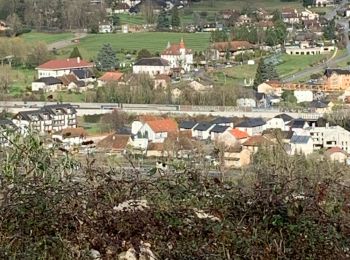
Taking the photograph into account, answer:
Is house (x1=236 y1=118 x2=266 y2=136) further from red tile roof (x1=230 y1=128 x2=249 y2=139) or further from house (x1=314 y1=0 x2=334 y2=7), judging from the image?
house (x1=314 y1=0 x2=334 y2=7)

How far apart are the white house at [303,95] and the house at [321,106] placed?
0.53 m

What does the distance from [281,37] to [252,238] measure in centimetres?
1503

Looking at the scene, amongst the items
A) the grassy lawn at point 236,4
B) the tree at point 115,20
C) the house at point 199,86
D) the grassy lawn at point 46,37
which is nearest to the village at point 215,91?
the house at point 199,86

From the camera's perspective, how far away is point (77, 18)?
1770cm

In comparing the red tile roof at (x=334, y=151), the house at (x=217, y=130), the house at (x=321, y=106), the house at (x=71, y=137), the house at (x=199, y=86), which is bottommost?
the house at (x=321, y=106)

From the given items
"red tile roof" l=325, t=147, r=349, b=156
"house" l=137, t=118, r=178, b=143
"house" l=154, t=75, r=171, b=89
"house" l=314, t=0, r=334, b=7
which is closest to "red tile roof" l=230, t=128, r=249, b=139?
"house" l=137, t=118, r=178, b=143

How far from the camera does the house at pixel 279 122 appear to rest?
8602 millimetres

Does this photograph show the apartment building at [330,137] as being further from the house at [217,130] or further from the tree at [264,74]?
the tree at [264,74]

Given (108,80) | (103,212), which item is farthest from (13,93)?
(103,212)

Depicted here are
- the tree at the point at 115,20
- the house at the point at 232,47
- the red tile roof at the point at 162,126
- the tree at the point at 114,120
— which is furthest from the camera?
the tree at the point at 115,20

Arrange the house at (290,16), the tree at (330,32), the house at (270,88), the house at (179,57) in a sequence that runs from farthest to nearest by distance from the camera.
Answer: the house at (290,16) → the tree at (330,32) → the house at (179,57) → the house at (270,88)

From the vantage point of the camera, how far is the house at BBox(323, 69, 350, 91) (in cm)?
1146

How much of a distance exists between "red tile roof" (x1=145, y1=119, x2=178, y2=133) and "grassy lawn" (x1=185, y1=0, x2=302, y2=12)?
1191 centimetres

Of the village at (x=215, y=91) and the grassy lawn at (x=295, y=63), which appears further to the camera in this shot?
the grassy lawn at (x=295, y=63)
